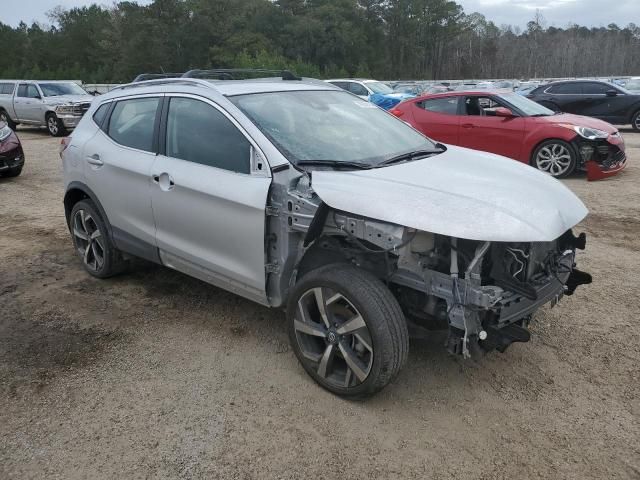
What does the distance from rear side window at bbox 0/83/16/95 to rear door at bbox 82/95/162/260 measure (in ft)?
55.2

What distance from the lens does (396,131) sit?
4176mm

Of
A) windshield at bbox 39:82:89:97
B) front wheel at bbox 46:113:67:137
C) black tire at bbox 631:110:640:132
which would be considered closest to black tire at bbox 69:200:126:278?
front wheel at bbox 46:113:67:137

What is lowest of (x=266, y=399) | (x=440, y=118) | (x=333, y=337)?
(x=266, y=399)

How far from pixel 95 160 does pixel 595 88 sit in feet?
47.5

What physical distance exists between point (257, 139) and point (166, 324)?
5.52 ft

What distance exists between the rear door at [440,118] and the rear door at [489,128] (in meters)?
0.16

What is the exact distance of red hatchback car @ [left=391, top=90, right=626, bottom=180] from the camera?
349 inches

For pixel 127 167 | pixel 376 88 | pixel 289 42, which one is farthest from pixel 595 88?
pixel 289 42

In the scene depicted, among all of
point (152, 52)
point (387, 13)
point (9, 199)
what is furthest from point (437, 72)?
point (9, 199)

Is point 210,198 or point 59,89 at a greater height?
point 59,89

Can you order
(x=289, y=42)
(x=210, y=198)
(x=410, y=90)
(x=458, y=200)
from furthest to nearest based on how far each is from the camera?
1. (x=289, y=42)
2. (x=410, y=90)
3. (x=210, y=198)
4. (x=458, y=200)

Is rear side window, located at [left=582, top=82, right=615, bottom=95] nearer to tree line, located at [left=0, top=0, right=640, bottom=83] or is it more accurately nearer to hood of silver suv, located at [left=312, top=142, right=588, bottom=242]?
hood of silver suv, located at [left=312, top=142, right=588, bottom=242]

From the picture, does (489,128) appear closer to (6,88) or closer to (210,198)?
(210,198)

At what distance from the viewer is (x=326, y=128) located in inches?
148
